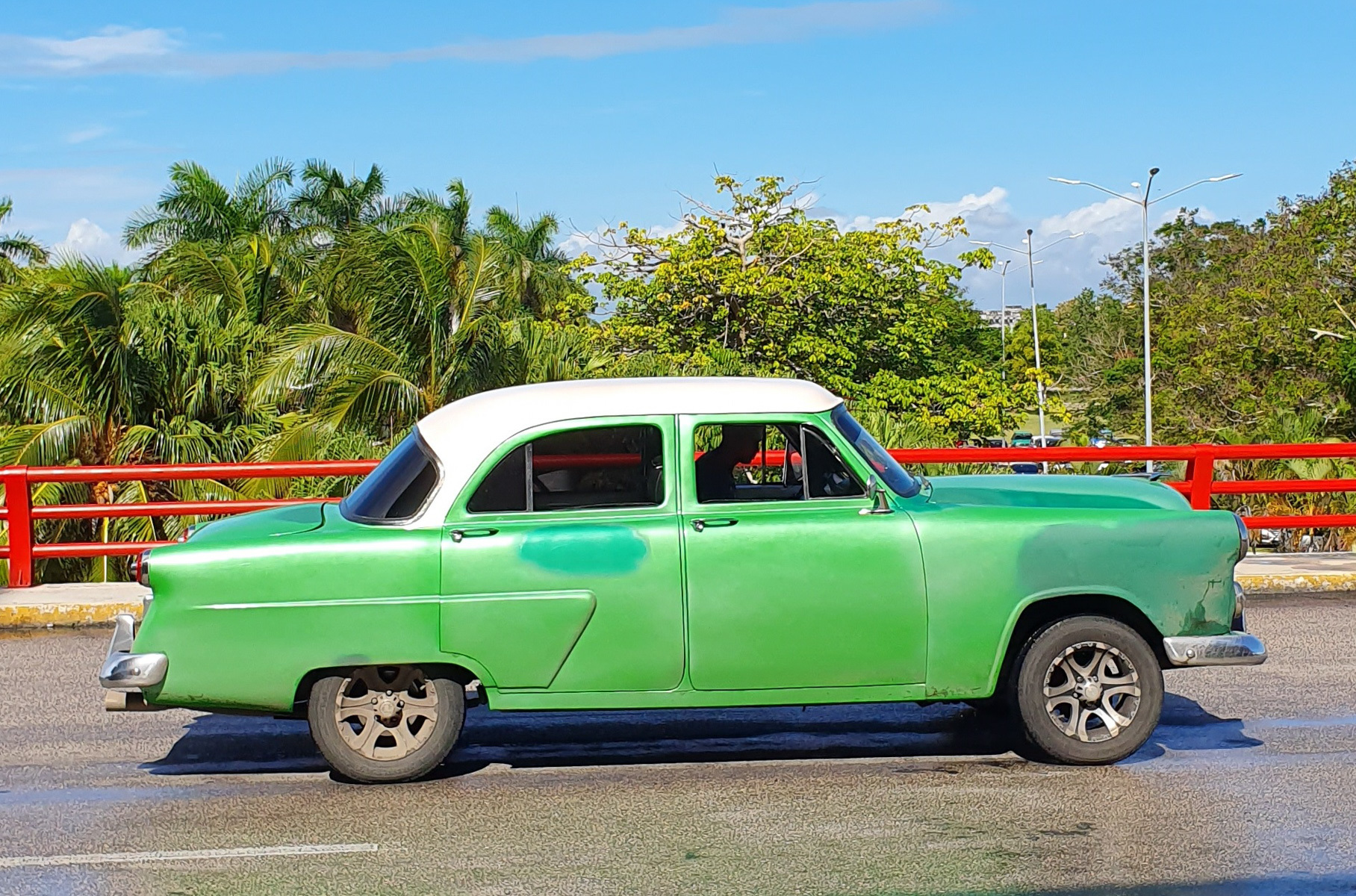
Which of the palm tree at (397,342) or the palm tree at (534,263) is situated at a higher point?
the palm tree at (534,263)

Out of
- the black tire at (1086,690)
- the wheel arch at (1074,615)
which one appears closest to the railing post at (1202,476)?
the wheel arch at (1074,615)

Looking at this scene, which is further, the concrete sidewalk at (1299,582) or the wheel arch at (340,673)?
the concrete sidewalk at (1299,582)

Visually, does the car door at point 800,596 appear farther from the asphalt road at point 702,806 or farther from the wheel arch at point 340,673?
the wheel arch at point 340,673

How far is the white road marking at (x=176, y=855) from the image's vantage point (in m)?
5.60

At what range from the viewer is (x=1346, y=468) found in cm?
1936

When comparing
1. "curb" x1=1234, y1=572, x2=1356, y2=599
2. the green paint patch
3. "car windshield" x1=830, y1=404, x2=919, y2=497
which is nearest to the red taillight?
the green paint patch

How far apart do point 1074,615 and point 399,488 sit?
9.97ft

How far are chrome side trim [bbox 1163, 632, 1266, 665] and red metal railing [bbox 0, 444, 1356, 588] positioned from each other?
5196 mm

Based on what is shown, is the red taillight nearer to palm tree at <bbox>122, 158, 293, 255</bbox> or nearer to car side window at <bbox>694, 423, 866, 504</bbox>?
car side window at <bbox>694, 423, 866, 504</bbox>

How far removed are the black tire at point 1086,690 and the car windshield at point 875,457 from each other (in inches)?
34.3

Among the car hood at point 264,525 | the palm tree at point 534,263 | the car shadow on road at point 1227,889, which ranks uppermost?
the palm tree at point 534,263

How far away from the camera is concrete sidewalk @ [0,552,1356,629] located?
1121cm

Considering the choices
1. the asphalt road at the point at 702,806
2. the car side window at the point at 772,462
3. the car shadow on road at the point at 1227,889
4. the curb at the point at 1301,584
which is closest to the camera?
the car shadow on road at the point at 1227,889

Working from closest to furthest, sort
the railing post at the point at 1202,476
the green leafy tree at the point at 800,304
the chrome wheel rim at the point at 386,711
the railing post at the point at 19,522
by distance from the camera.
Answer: the chrome wheel rim at the point at 386,711 → the railing post at the point at 19,522 → the railing post at the point at 1202,476 → the green leafy tree at the point at 800,304
